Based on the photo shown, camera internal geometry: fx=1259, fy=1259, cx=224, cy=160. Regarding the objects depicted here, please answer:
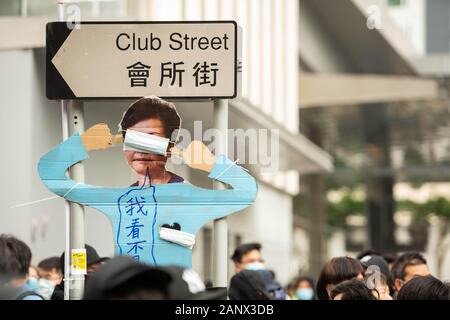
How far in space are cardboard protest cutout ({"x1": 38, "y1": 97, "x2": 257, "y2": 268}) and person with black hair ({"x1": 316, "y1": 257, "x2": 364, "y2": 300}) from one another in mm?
946

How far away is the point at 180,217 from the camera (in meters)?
4.89

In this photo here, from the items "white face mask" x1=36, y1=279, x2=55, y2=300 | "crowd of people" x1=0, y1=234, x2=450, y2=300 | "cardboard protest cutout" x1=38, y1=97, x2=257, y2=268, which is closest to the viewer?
"crowd of people" x1=0, y1=234, x2=450, y2=300

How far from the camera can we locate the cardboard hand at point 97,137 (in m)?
5.00

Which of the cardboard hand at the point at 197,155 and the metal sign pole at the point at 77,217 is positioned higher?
the cardboard hand at the point at 197,155

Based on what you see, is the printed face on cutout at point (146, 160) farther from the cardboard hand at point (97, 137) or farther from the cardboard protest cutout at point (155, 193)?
the cardboard hand at point (97, 137)

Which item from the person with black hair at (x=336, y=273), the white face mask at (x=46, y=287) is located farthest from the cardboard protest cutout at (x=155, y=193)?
the white face mask at (x=46, y=287)

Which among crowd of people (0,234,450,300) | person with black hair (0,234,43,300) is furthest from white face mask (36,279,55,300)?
person with black hair (0,234,43,300)

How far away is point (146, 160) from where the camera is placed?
4934mm

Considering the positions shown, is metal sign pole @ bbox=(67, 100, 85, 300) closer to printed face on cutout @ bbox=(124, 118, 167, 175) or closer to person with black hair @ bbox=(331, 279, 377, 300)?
printed face on cutout @ bbox=(124, 118, 167, 175)

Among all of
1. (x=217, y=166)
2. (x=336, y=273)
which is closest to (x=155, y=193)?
(x=217, y=166)

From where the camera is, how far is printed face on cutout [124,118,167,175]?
494 cm

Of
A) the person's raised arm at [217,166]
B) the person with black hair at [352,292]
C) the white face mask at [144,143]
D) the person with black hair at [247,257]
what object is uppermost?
the white face mask at [144,143]

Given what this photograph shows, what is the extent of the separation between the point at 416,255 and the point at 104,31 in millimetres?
3147
